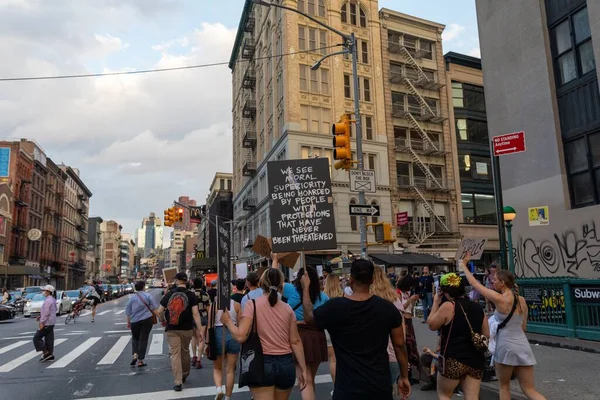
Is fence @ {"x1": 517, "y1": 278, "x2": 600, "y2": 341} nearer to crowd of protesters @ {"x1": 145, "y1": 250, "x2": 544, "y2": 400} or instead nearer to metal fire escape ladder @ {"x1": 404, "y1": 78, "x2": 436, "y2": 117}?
crowd of protesters @ {"x1": 145, "y1": 250, "x2": 544, "y2": 400}

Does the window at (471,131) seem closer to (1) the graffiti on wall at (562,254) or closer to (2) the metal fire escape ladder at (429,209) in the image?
(2) the metal fire escape ladder at (429,209)

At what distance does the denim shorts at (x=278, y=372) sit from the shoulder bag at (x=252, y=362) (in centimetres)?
5

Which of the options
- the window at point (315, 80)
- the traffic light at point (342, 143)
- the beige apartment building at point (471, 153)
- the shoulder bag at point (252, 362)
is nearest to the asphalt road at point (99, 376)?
the shoulder bag at point (252, 362)

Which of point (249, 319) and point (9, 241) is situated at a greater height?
point (9, 241)

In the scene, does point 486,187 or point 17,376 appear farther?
point 486,187

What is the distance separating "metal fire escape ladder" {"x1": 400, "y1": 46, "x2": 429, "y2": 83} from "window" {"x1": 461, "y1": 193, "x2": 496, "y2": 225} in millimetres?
10686

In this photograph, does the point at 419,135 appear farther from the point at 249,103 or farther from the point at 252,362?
the point at 252,362

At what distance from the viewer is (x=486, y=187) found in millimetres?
41375

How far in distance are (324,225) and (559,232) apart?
39.5 ft

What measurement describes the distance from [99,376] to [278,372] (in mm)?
6151

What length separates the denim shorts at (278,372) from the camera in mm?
4707

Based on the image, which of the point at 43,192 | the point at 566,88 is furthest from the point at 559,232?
the point at 43,192

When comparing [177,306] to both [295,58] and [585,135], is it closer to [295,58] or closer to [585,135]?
[585,135]

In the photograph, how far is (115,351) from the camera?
12.6m
